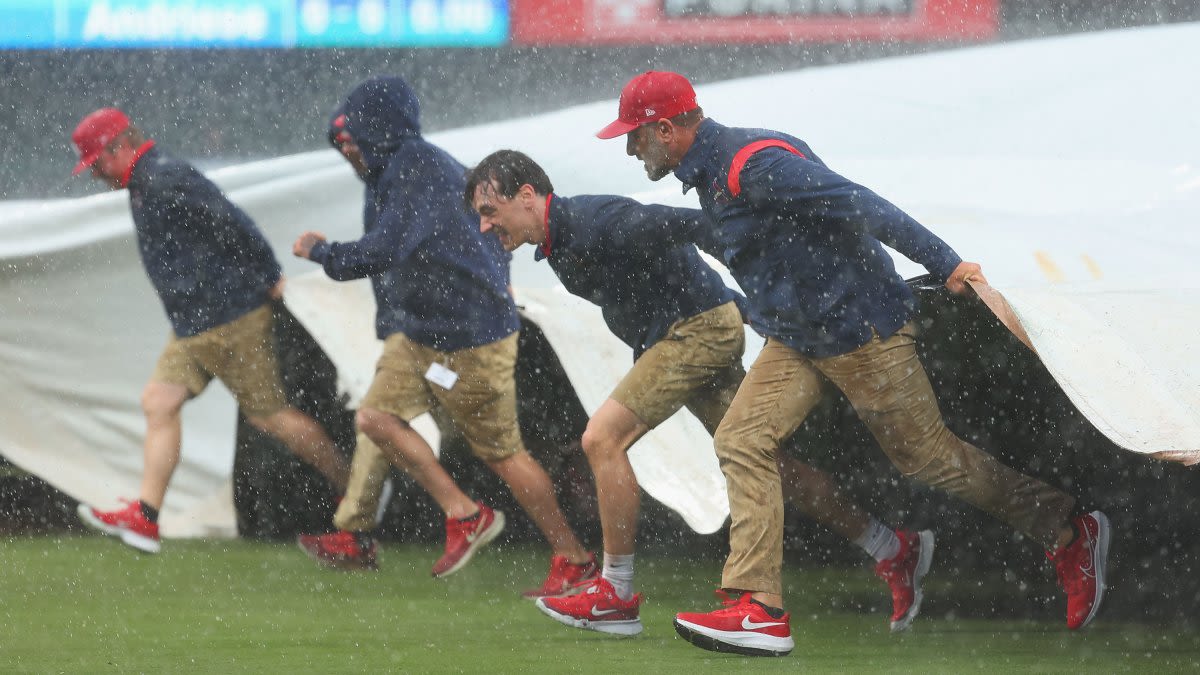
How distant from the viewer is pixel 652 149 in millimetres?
4371

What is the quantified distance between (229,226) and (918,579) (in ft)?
9.69

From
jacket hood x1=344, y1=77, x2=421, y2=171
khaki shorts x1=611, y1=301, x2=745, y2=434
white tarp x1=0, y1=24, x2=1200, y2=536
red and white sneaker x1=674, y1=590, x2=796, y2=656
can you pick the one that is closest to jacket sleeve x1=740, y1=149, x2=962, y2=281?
khaki shorts x1=611, y1=301, x2=745, y2=434

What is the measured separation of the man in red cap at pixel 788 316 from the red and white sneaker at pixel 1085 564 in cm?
19

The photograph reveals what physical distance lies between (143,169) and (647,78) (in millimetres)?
2671

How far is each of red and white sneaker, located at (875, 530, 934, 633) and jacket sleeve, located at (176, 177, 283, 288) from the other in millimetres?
2783

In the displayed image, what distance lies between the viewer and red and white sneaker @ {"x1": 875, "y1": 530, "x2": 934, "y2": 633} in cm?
489

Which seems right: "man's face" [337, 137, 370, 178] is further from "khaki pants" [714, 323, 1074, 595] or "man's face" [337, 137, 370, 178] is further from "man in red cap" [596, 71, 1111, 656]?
"khaki pants" [714, 323, 1074, 595]

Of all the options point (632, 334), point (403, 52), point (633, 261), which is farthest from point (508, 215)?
point (403, 52)

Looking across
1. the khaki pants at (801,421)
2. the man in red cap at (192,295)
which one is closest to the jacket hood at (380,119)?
the man in red cap at (192,295)

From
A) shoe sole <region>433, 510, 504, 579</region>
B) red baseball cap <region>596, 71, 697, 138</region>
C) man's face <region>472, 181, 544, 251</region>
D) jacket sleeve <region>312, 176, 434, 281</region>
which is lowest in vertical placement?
shoe sole <region>433, 510, 504, 579</region>

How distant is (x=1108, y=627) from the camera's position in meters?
4.93

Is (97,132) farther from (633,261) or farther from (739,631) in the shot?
(739,631)

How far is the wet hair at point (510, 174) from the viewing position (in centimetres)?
476

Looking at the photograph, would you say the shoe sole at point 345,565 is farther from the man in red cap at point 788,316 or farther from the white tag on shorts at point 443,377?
the man in red cap at point 788,316
